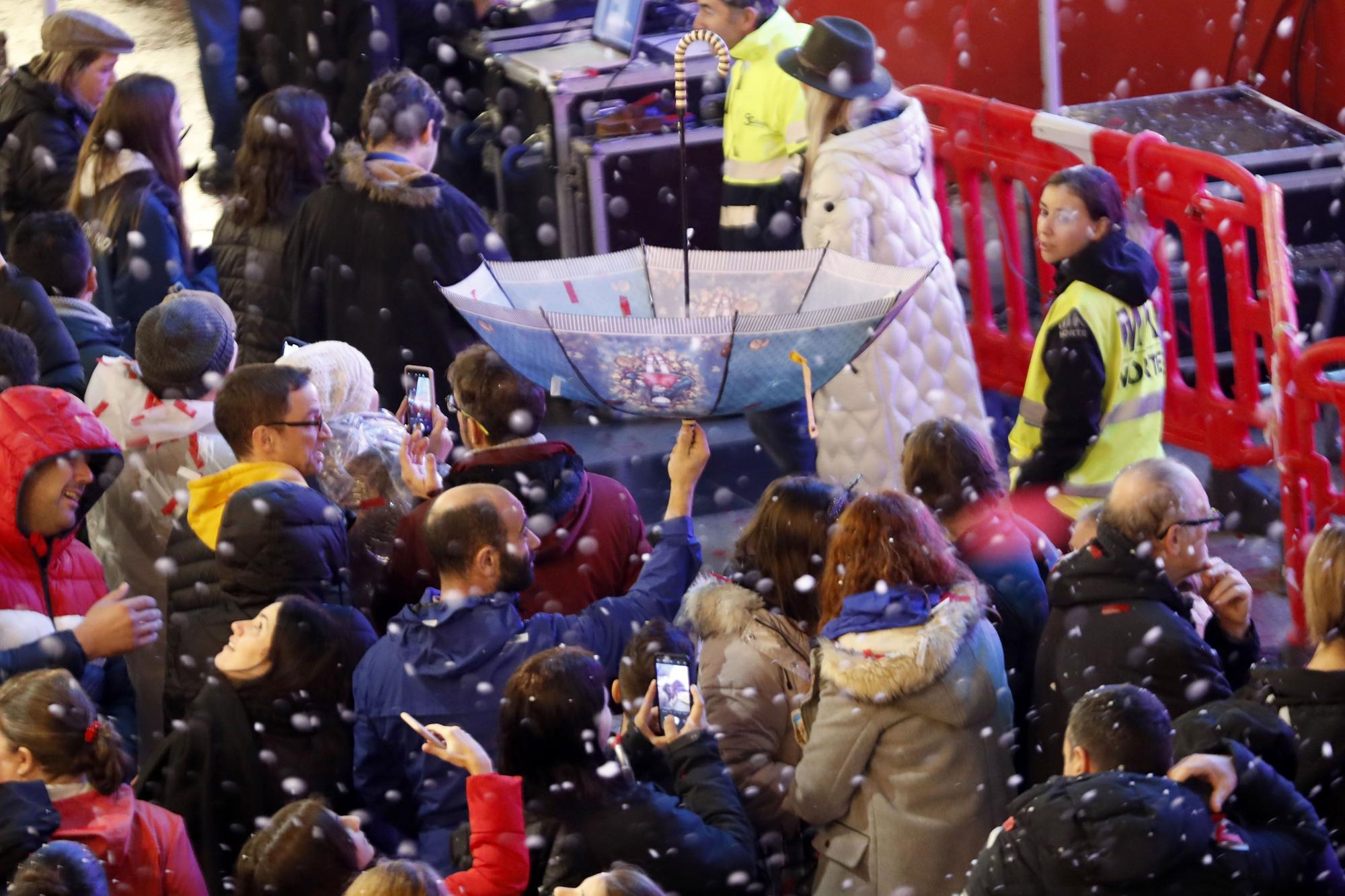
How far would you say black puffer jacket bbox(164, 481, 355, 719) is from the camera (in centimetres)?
405

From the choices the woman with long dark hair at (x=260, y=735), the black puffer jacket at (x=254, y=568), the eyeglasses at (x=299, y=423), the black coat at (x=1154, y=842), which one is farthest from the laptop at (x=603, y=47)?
the black coat at (x=1154, y=842)

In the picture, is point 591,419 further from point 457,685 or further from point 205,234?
point 457,685

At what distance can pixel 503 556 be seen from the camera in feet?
12.5

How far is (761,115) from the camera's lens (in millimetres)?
6840

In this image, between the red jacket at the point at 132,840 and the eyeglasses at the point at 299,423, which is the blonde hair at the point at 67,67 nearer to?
the eyeglasses at the point at 299,423

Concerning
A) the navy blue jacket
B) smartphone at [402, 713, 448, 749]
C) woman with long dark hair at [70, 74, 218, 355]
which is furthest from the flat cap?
smartphone at [402, 713, 448, 749]

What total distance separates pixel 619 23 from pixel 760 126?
5.90 feet

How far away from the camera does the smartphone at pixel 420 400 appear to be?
4930mm

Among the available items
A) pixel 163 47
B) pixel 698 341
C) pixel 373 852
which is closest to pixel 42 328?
pixel 698 341

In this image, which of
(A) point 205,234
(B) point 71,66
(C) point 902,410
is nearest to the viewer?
(C) point 902,410

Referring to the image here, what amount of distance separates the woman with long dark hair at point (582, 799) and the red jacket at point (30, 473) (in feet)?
5.12

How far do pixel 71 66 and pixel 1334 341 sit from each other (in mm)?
4919

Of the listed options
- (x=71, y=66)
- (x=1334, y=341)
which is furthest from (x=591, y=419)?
(x=1334, y=341)

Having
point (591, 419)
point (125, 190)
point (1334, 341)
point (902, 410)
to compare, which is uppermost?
point (125, 190)
